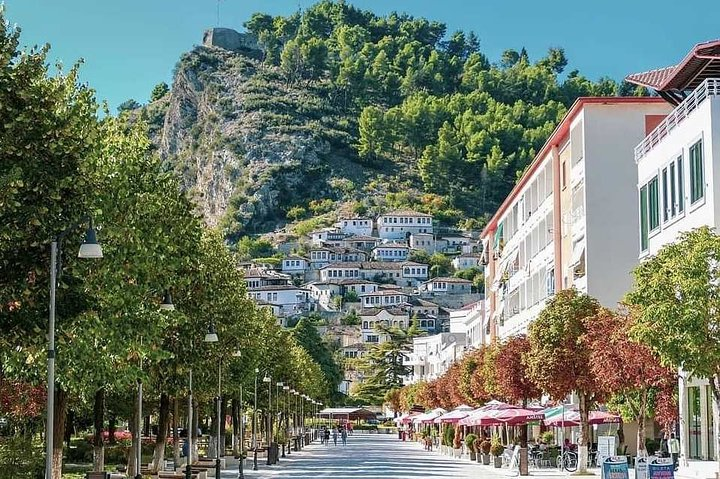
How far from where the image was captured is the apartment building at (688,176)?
40938mm

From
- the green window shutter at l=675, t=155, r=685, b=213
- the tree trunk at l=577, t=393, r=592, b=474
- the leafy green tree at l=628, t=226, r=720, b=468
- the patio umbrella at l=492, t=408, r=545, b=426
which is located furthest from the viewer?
the patio umbrella at l=492, t=408, r=545, b=426

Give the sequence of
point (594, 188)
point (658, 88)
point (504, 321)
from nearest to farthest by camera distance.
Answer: point (658, 88) → point (594, 188) → point (504, 321)

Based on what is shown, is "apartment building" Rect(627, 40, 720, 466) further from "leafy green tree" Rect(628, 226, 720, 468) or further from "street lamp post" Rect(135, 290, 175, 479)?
"street lamp post" Rect(135, 290, 175, 479)

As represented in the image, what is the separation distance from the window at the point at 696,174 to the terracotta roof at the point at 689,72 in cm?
373

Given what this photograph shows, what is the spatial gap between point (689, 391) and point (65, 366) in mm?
26020

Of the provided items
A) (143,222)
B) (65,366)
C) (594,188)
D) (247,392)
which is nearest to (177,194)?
(143,222)

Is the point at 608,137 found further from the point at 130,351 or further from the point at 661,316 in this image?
the point at 130,351

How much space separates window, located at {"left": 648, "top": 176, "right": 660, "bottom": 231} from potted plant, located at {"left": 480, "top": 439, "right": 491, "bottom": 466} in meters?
25.6

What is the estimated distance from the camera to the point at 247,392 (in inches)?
3132

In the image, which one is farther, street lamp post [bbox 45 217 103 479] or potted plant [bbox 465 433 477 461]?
potted plant [bbox 465 433 477 461]

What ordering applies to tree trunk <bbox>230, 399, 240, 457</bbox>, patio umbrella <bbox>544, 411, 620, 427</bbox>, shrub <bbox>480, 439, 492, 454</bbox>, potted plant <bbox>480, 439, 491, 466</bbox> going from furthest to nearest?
tree trunk <bbox>230, 399, 240, 457</bbox> < shrub <bbox>480, 439, 492, 454</bbox> < potted plant <bbox>480, 439, 491, 466</bbox> < patio umbrella <bbox>544, 411, 620, 427</bbox>

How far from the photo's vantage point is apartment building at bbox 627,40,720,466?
40.9 m

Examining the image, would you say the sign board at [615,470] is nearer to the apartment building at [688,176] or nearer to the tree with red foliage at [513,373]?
the apartment building at [688,176]

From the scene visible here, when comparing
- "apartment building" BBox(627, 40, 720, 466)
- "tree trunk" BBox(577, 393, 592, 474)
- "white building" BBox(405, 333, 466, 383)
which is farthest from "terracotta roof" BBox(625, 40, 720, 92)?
"white building" BBox(405, 333, 466, 383)
